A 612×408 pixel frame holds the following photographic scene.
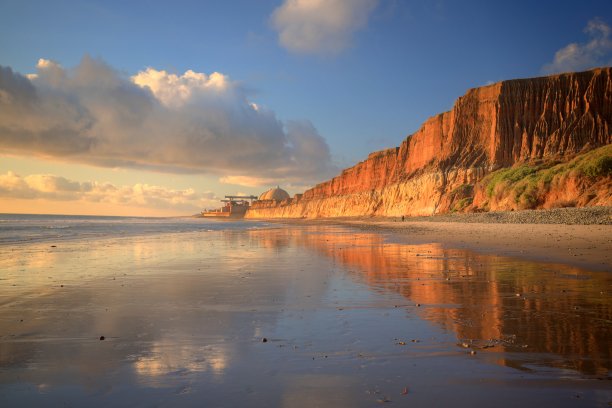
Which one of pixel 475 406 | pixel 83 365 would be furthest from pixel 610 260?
pixel 83 365

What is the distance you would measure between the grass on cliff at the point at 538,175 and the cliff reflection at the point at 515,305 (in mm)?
27749

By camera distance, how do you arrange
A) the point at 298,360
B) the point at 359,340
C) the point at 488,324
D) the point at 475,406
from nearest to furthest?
the point at 475,406 < the point at 298,360 < the point at 359,340 < the point at 488,324

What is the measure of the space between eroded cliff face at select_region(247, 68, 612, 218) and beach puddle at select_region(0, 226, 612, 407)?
34358 mm

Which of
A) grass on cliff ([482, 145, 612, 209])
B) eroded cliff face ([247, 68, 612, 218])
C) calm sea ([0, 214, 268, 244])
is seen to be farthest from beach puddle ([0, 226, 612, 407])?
eroded cliff face ([247, 68, 612, 218])

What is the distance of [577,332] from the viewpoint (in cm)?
506

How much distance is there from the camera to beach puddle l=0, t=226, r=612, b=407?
354 cm

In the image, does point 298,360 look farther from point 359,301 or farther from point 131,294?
point 131,294

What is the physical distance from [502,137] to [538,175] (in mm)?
20413

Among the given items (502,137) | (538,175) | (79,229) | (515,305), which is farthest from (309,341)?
(502,137)

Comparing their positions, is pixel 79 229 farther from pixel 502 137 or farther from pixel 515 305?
pixel 502 137

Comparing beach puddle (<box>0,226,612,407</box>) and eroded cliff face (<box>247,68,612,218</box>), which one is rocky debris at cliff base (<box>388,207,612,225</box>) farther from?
beach puddle (<box>0,226,612,407</box>)

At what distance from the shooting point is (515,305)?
22.1ft

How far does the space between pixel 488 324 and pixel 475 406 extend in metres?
2.60

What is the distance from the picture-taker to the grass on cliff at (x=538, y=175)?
34094 mm
